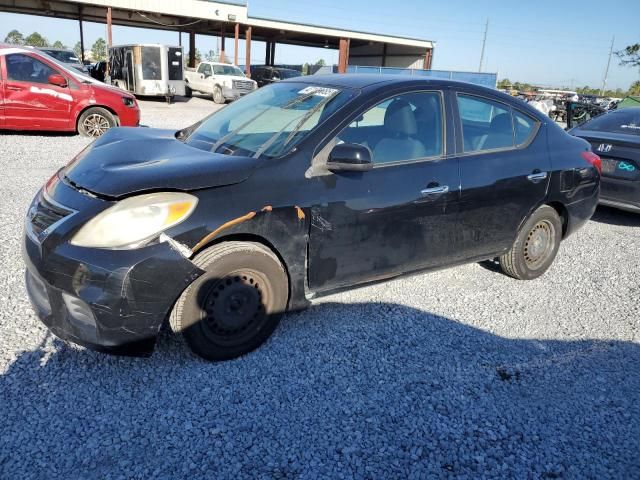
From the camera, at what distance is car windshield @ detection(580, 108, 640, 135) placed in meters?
6.68

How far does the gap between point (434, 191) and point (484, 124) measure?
921 millimetres

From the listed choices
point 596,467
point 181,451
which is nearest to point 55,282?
point 181,451

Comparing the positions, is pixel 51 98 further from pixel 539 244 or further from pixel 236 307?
pixel 539 244

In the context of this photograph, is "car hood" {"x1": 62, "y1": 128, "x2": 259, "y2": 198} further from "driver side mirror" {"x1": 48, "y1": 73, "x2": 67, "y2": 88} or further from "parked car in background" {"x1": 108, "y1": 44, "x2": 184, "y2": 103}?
"parked car in background" {"x1": 108, "y1": 44, "x2": 184, "y2": 103}

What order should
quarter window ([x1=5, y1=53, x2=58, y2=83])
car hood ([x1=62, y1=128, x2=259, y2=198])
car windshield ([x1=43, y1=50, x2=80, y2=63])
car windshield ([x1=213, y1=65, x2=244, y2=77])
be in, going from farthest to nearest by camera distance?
car windshield ([x1=213, y1=65, x2=244, y2=77]), car windshield ([x1=43, y1=50, x2=80, y2=63]), quarter window ([x1=5, y1=53, x2=58, y2=83]), car hood ([x1=62, y1=128, x2=259, y2=198])

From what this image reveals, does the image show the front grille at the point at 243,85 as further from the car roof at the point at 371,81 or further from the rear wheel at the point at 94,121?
the car roof at the point at 371,81

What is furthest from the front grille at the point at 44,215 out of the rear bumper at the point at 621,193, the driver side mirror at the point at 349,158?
the rear bumper at the point at 621,193

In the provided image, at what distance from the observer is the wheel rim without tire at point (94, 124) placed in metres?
9.91

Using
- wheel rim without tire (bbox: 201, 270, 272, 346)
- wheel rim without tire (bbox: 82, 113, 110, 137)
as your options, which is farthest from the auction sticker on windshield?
wheel rim without tire (bbox: 82, 113, 110, 137)

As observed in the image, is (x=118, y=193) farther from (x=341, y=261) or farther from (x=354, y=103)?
(x=354, y=103)

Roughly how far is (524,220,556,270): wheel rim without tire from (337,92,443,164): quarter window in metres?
1.42

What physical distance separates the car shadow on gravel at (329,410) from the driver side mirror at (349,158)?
1.14 m

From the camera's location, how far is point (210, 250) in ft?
8.86

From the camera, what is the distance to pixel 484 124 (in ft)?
13.0
